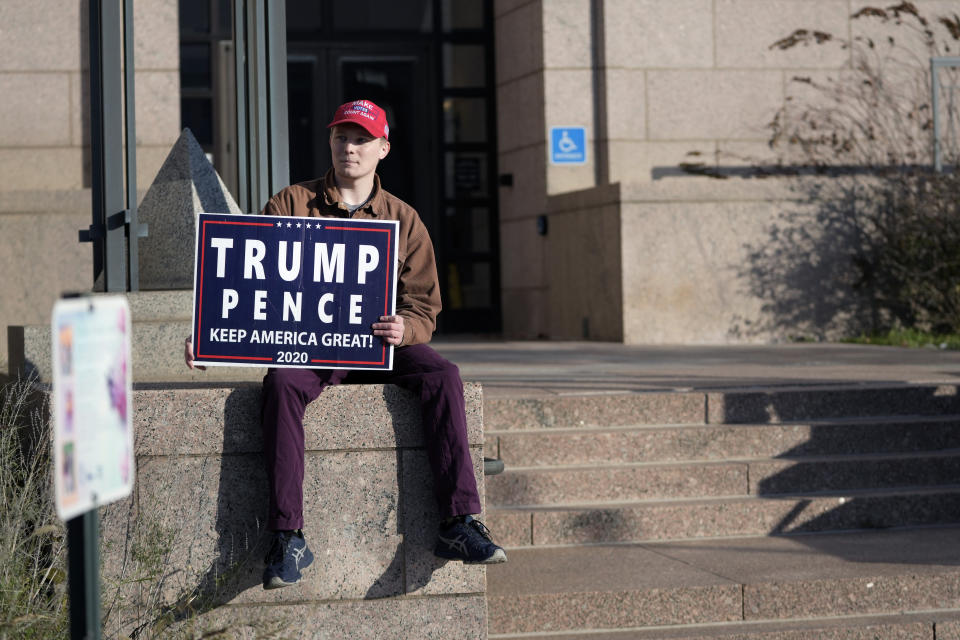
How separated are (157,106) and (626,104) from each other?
4.83m

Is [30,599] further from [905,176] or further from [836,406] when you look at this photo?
[905,176]

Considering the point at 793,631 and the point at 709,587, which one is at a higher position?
the point at 709,587

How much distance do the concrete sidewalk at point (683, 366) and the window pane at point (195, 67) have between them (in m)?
4.14

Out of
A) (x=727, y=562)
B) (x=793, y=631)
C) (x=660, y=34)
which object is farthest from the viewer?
(x=660, y=34)

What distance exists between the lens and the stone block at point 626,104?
12.9m

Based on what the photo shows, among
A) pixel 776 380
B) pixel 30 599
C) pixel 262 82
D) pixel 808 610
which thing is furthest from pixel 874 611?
pixel 262 82

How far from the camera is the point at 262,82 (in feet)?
20.7

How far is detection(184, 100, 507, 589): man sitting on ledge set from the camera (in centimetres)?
424

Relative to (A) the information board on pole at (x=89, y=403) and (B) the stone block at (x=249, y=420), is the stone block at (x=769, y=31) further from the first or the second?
(A) the information board on pole at (x=89, y=403)

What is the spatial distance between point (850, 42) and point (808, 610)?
9434 mm

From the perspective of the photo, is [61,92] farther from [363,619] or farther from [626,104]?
[363,619]

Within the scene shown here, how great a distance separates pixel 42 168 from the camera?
12.0 m

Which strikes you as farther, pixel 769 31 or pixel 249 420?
pixel 769 31

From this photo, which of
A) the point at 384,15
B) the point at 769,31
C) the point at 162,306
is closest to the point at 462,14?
the point at 384,15
